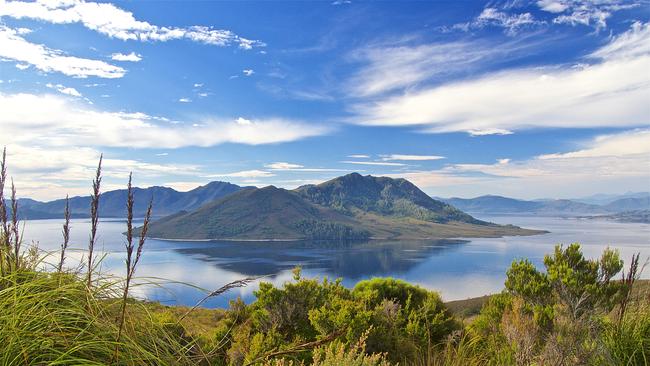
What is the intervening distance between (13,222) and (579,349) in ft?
18.6

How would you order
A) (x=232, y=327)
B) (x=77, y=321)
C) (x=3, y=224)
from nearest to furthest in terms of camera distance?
(x=77, y=321), (x=3, y=224), (x=232, y=327)

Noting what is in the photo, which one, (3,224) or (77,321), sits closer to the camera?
(77,321)

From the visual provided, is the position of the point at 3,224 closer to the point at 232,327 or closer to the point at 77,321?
the point at 77,321

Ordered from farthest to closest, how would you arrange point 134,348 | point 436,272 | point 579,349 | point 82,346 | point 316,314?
point 436,272, point 316,314, point 579,349, point 134,348, point 82,346

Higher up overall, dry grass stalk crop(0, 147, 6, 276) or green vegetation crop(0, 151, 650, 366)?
dry grass stalk crop(0, 147, 6, 276)

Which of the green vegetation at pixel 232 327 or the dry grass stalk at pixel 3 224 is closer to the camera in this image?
the green vegetation at pixel 232 327

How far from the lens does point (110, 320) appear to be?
2.74 m

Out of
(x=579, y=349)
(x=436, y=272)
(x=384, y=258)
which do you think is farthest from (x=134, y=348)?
(x=384, y=258)

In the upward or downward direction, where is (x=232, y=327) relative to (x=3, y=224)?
downward

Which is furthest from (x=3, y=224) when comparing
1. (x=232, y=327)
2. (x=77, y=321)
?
(x=232, y=327)

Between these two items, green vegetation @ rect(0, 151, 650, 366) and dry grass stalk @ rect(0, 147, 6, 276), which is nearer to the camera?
green vegetation @ rect(0, 151, 650, 366)

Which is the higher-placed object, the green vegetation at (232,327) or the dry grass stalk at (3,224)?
the dry grass stalk at (3,224)

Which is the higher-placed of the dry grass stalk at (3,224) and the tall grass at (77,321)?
the dry grass stalk at (3,224)

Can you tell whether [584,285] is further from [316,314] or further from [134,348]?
[134,348]
